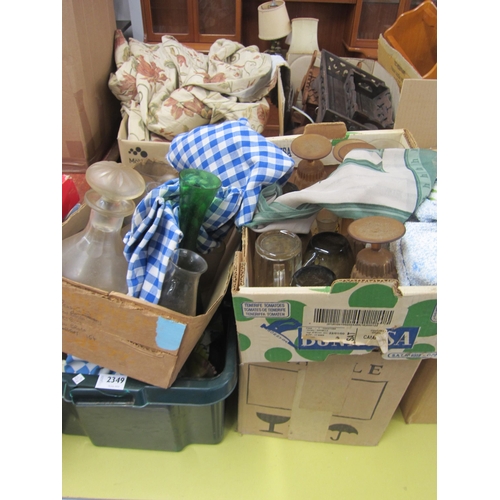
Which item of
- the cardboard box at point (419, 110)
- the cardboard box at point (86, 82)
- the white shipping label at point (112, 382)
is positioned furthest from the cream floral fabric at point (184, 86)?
the white shipping label at point (112, 382)

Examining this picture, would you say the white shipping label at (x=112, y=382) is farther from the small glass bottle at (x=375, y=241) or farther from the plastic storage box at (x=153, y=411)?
the small glass bottle at (x=375, y=241)

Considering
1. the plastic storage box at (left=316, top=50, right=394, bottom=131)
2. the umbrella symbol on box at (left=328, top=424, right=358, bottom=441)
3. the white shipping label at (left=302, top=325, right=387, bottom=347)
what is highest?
the plastic storage box at (left=316, top=50, right=394, bottom=131)

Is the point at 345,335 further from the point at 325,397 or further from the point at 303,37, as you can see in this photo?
the point at 303,37

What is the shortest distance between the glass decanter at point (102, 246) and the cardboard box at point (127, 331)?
0.18 feet

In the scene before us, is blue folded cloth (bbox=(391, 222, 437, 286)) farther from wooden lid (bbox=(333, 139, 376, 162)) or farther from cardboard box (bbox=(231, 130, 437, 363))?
wooden lid (bbox=(333, 139, 376, 162))

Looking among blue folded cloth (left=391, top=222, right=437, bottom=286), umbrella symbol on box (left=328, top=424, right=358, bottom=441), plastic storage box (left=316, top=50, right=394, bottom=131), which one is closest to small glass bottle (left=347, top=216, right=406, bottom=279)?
blue folded cloth (left=391, top=222, right=437, bottom=286)

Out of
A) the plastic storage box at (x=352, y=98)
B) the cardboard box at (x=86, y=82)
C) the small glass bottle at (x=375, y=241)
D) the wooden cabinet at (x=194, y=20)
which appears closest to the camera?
the small glass bottle at (x=375, y=241)

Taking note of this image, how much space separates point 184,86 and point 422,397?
3.31ft

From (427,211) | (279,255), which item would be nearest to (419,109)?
(427,211)

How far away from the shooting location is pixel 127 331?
58 cm

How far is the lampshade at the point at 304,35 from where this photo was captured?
1521mm

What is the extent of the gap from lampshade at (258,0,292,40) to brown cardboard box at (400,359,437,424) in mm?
1248

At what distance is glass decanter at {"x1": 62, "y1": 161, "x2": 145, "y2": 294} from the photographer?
579mm

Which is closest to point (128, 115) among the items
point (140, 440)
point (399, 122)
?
point (399, 122)
